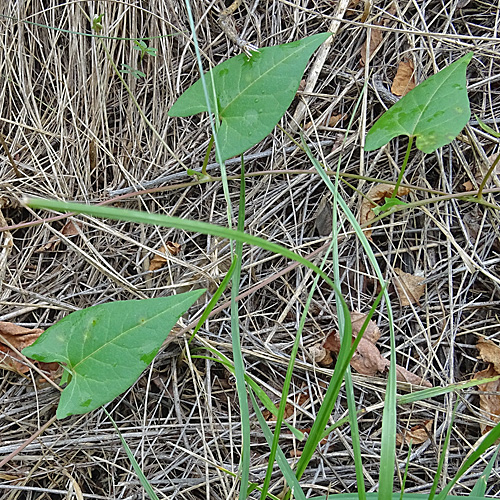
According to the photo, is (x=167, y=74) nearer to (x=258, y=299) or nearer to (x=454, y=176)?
(x=258, y=299)

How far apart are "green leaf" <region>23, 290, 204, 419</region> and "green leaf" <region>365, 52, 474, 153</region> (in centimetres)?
54

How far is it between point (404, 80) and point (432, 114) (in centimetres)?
27

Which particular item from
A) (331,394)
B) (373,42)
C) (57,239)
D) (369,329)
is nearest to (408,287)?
(369,329)

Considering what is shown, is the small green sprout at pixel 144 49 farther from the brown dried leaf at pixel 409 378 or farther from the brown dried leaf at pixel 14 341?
the brown dried leaf at pixel 409 378

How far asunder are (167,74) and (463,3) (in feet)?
2.63

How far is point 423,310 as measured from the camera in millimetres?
978

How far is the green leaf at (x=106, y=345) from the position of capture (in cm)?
68

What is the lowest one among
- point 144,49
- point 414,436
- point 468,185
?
point 414,436

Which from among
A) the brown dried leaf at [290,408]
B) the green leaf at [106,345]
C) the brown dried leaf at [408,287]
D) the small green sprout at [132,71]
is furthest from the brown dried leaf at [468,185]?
the small green sprout at [132,71]

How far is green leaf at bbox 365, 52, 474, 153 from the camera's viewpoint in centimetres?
85

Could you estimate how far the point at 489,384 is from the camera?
36.3 inches

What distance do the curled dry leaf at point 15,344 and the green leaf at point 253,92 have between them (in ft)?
1.91

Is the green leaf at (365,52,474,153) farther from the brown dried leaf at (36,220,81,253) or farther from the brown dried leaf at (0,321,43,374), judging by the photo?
the brown dried leaf at (0,321,43,374)

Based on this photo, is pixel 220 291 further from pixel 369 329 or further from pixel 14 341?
pixel 14 341
